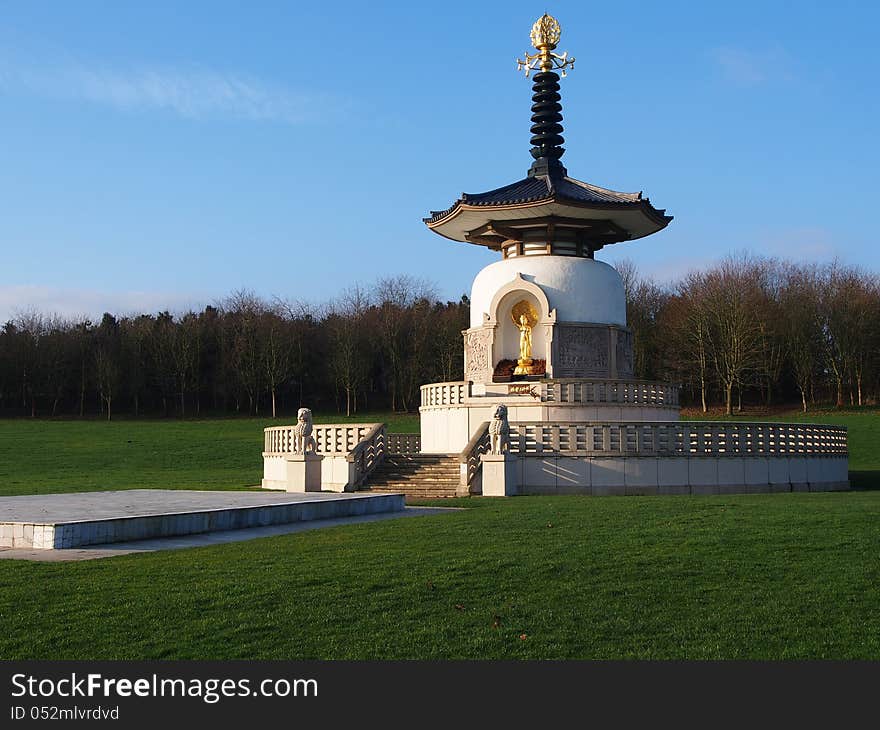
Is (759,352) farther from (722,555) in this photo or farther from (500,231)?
(722,555)

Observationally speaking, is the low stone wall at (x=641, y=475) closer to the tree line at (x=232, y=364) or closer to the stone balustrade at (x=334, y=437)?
the stone balustrade at (x=334, y=437)

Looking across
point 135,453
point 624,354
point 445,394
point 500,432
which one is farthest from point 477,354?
point 135,453

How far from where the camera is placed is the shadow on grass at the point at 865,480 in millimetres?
36875

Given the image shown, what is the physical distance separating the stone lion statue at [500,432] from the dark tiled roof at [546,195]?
33.3 feet

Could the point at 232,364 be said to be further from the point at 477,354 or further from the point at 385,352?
the point at 477,354

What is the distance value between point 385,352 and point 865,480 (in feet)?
155

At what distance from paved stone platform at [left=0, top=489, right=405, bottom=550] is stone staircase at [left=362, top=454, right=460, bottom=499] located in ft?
19.3

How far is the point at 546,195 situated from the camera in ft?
120

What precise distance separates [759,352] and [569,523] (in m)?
52.1

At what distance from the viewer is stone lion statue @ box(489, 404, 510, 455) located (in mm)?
29328

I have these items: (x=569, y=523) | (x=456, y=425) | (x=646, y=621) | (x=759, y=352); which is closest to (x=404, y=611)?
(x=646, y=621)

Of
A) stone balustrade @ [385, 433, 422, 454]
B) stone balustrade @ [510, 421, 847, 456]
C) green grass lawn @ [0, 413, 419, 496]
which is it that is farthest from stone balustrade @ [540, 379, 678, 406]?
green grass lawn @ [0, 413, 419, 496]

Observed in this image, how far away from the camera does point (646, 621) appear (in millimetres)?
10672

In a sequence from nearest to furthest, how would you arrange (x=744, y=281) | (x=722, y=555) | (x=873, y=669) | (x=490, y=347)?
(x=873, y=669)
(x=722, y=555)
(x=490, y=347)
(x=744, y=281)
